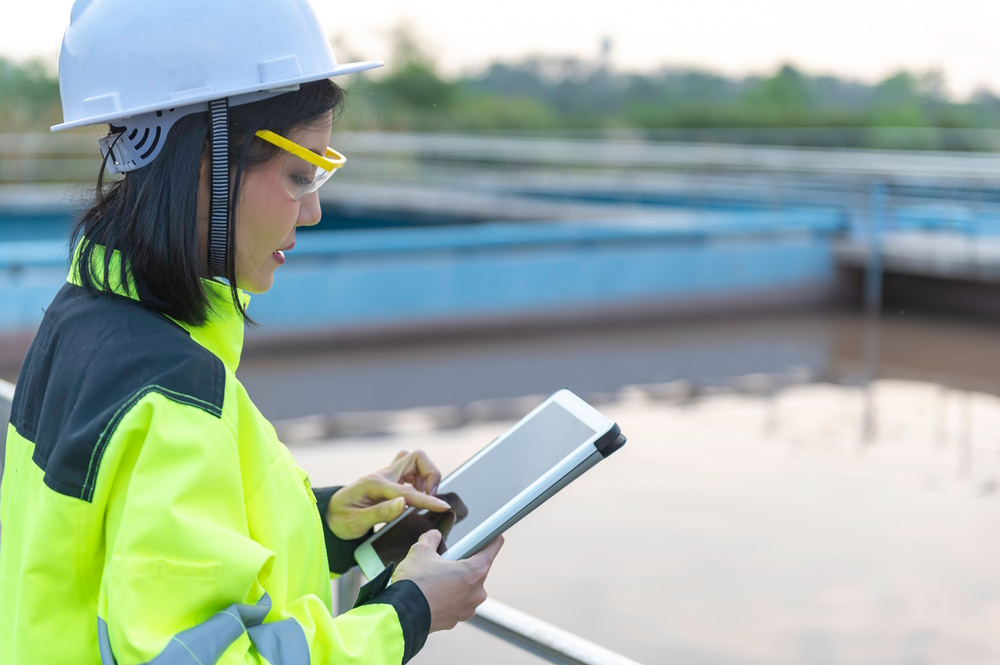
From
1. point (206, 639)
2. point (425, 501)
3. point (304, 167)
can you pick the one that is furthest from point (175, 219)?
point (425, 501)

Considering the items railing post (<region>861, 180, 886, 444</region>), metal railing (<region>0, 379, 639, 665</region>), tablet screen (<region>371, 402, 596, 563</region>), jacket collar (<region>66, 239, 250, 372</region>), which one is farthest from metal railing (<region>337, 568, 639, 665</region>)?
railing post (<region>861, 180, 886, 444</region>)

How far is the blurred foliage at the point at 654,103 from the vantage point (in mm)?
18484

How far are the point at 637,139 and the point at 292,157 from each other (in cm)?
2017

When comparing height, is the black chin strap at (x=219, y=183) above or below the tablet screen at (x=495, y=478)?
above

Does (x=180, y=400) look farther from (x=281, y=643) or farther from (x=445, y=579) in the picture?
(x=445, y=579)

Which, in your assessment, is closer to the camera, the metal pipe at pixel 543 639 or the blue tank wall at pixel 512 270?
the metal pipe at pixel 543 639

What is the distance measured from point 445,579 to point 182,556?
0.35 metres

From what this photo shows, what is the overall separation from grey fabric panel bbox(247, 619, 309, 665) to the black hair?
0.33 metres

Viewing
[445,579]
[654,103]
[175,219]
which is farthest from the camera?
[654,103]

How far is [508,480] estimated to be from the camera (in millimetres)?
1393

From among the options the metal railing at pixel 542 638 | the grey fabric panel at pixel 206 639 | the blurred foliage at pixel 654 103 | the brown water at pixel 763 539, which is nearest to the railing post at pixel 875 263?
the brown water at pixel 763 539

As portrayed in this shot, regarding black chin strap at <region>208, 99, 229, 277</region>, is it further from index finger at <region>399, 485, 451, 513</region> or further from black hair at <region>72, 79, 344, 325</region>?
index finger at <region>399, 485, 451, 513</region>

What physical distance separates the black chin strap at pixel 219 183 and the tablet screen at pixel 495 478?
46 centimetres

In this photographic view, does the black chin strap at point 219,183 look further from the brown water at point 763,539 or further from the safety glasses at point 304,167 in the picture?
the brown water at point 763,539
